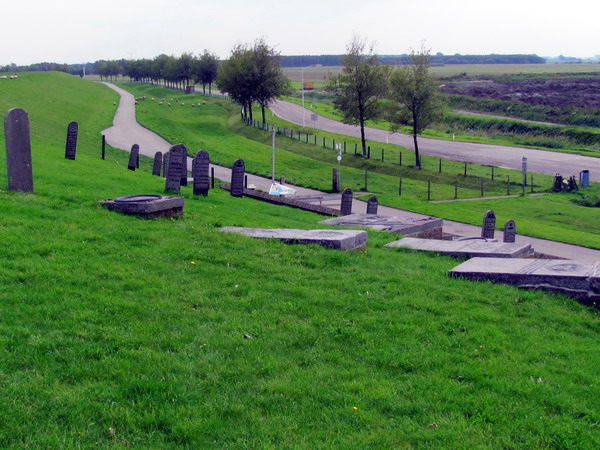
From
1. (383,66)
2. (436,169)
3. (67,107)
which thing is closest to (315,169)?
(436,169)

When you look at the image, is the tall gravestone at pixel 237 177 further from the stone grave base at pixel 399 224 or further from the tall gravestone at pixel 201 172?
the stone grave base at pixel 399 224

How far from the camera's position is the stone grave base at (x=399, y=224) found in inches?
627

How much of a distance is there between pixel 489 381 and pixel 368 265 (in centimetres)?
430

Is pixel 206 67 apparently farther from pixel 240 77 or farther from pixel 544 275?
pixel 544 275

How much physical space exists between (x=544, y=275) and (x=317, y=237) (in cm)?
364

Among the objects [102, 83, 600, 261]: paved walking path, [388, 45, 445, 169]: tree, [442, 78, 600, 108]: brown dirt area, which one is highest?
[442, 78, 600, 108]: brown dirt area

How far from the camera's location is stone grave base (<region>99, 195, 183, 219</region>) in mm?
11992

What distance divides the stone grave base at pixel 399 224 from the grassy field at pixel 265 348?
4.94m

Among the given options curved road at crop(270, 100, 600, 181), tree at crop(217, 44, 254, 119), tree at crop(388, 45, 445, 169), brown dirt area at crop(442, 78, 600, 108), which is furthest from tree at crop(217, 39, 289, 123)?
brown dirt area at crop(442, 78, 600, 108)

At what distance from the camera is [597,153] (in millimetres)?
57094

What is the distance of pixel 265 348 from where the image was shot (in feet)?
21.7

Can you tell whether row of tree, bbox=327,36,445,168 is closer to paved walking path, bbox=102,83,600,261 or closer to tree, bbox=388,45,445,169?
tree, bbox=388,45,445,169

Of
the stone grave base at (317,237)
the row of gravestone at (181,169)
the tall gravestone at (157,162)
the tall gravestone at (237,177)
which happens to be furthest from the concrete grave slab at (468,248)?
the tall gravestone at (157,162)

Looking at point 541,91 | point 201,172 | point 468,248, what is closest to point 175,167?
point 201,172
